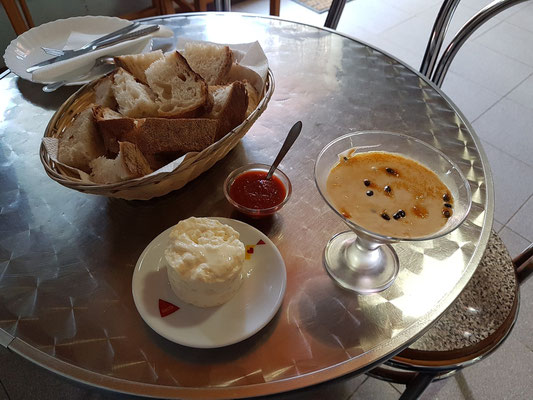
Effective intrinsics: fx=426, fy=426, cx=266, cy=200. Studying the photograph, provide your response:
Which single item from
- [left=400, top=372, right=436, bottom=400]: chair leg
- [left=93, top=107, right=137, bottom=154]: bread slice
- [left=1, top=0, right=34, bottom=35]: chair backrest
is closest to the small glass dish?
[left=93, top=107, right=137, bottom=154]: bread slice

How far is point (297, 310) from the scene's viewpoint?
732 millimetres

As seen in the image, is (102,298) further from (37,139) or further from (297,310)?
(37,139)

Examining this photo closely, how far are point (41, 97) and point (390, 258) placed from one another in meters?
1.00

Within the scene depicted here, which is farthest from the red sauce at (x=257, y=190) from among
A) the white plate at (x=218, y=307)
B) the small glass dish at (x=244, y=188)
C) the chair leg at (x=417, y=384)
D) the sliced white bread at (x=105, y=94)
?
the chair leg at (x=417, y=384)

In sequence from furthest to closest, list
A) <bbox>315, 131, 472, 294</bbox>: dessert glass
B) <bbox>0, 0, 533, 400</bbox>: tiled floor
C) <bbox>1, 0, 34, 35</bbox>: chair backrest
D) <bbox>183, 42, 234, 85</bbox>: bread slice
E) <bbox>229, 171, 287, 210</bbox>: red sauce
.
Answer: <bbox>1, 0, 34, 35</bbox>: chair backrest, <bbox>0, 0, 533, 400</bbox>: tiled floor, <bbox>183, 42, 234, 85</bbox>: bread slice, <bbox>229, 171, 287, 210</bbox>: red sauce, <bbox>315, 131, 472, 294</bbox>: dessert glass

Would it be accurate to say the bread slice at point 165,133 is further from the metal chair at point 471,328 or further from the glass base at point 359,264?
the metal chair at point 471,328

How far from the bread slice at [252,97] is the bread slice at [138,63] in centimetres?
24

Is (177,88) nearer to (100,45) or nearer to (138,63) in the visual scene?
(138,63)

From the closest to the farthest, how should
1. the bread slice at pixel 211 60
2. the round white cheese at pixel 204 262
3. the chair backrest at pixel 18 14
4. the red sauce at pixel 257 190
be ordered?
the round white cheese at pixel 204 262
the red sauce at pixel 257 190
the bread slice at pixel 211 60
the chair backrest at pixel 18 14

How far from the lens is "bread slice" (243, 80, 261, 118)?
96cm

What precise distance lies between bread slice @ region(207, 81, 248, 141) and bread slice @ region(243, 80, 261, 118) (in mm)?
48

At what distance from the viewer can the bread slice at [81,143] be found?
842mm

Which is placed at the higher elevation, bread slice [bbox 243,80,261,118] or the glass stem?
bread slice [bbox 243,80,261,118]

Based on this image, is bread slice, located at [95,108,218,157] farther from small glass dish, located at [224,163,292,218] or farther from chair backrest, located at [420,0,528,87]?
chair backrest, located at [420,0,528,87]
